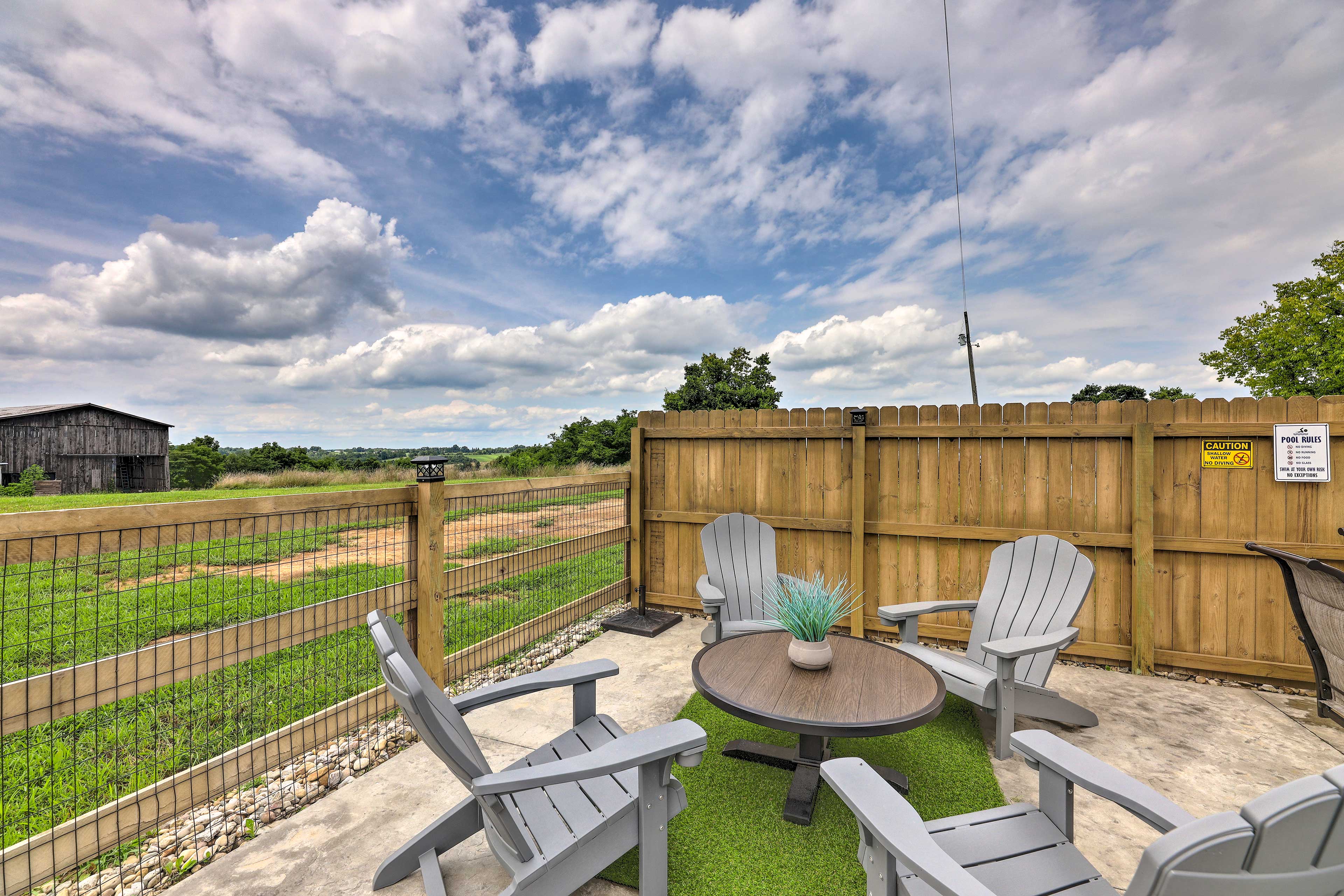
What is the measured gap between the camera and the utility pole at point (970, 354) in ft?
41.2

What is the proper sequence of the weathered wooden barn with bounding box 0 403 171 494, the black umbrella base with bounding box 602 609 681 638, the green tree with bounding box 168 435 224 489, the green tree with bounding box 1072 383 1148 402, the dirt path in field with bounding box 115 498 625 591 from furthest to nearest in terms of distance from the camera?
the green tree with bounding box 1072 383 1148 402 < the green tree with bounding box 168 435 224 489 < the weathered wooden barn with bounding box 0 403 171 494 < the black umbrella base with bounding box 602 609 681 638 < the dirt path in field with bounding box 115 498 625 591

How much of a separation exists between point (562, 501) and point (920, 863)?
10.9 feet

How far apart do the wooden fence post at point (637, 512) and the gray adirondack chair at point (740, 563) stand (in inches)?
45.3

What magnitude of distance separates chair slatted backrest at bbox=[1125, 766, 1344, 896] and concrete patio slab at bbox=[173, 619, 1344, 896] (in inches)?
53.6

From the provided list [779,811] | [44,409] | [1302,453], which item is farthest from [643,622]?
[44,409]

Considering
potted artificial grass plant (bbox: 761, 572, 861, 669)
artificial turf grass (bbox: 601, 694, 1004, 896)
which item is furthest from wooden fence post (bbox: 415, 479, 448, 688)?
potted artificial grass plant (bbox: 761, 572, 861, 669)

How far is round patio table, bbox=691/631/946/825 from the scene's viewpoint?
1.76 metres

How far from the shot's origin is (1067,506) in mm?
3510

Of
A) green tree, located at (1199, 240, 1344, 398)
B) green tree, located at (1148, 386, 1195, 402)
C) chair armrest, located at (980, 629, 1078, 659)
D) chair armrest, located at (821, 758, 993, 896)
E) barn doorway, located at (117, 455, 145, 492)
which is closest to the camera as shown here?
chair armrest, located at (821, 758, 993, 896)

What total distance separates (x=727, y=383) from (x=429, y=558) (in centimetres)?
2453

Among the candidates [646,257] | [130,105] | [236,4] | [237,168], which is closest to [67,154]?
[237,168]

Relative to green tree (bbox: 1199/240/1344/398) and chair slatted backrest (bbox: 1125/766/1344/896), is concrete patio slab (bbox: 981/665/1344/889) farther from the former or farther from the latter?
green tree (bbox: 1199/240/1344/398)

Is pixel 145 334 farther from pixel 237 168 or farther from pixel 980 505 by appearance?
pixel 980 505

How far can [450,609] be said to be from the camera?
3.41 m
